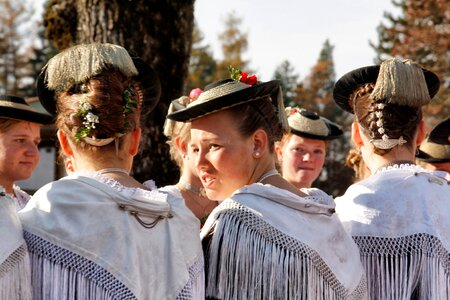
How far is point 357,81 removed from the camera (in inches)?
153

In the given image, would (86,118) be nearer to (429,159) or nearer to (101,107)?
(101,107)

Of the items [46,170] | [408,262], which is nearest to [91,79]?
[408,262]

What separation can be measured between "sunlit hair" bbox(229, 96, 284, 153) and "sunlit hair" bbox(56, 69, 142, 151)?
487 mm

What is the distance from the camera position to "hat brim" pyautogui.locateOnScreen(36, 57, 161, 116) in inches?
132

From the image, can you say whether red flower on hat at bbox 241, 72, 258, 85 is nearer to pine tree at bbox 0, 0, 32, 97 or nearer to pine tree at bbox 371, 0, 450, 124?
pine tree at bbox 371, 0, 450, 124

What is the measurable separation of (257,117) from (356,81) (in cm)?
71

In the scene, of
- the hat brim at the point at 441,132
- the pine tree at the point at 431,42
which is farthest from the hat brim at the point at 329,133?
the pine tree at the point at 431,42

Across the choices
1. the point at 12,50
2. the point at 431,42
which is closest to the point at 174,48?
the point at 431,42

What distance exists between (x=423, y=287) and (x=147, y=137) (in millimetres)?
3496

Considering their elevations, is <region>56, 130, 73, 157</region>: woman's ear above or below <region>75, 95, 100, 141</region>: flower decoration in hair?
below

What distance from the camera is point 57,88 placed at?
3.24m

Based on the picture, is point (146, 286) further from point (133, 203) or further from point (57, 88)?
point (57, 88)

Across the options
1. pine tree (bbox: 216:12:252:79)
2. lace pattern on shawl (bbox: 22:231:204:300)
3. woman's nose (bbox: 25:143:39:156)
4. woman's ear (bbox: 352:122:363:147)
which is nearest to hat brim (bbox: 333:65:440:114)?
woman's ear (bbox: 352:122:363:147)

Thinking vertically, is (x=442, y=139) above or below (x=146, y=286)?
above
